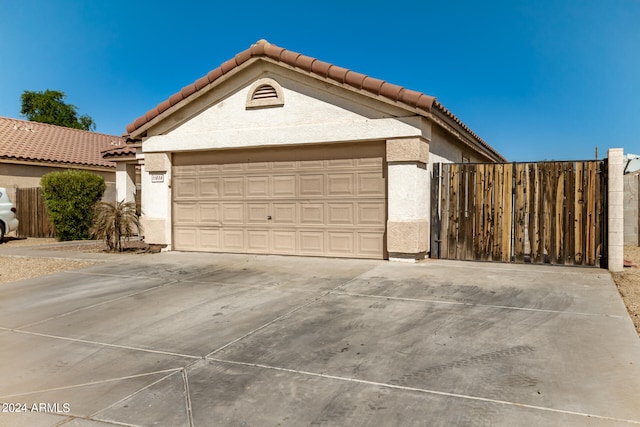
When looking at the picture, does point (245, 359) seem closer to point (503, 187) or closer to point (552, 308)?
point (552, 308)

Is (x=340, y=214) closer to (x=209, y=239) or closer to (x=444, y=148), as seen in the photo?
(x=444, y=148)

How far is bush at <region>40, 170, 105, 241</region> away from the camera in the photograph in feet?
49.1

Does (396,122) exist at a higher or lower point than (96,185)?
higher

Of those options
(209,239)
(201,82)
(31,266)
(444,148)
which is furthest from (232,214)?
(444,148)

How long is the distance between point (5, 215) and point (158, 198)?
7.39 metres

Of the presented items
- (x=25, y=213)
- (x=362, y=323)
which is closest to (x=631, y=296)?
(x=362, y=323)

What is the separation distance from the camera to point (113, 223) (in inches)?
463

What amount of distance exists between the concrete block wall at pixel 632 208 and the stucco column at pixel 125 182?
15.8 metres

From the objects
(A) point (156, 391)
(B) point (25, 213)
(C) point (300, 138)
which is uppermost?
(C) point (300, 138)

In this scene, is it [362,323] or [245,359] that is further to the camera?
[362,323]

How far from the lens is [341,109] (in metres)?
9.91

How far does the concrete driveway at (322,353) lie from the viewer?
321cm

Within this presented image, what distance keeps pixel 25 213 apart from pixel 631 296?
63.4 ft

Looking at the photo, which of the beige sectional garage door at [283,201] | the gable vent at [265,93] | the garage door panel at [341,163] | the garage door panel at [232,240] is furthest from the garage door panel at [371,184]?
the garage door panel at [232,240]
